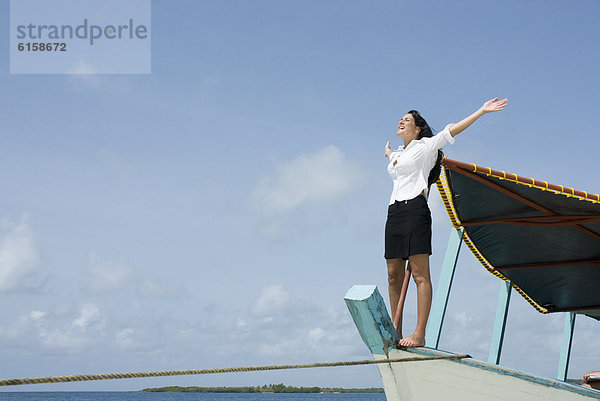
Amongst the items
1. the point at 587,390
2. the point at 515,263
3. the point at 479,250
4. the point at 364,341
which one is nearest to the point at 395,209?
the point at 364,341

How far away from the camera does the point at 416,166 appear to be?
4.32 meters

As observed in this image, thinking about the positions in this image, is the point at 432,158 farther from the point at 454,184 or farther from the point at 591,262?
the point at 591,262

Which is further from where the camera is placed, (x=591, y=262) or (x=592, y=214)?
(x=591, y=262)

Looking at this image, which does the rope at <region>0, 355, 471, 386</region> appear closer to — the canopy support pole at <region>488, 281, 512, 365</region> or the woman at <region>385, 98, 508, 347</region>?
the woman at <region>385, 98, 508, 347</region>

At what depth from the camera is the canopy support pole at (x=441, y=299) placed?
6.07m

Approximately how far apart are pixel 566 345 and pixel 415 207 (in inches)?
370

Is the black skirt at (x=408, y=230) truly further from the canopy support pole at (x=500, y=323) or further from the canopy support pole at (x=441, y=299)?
the canopy support pole at (x=500, y=323)

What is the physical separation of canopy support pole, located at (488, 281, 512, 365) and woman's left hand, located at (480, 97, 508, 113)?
17.5 ft

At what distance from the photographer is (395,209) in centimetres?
428

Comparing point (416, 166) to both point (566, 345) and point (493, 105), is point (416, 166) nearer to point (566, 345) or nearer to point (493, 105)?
point (493, 105)

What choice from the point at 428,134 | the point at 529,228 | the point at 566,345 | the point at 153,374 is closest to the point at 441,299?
the point at 529,228

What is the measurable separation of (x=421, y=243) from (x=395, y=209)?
0.33m

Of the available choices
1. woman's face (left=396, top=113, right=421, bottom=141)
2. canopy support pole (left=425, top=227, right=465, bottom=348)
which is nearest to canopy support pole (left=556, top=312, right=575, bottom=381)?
canopy support pole (left=425, top=227, right=465, bottom=348)

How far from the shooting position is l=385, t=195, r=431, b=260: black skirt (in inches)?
161
